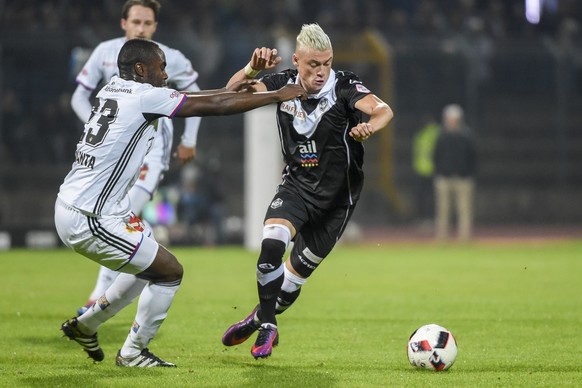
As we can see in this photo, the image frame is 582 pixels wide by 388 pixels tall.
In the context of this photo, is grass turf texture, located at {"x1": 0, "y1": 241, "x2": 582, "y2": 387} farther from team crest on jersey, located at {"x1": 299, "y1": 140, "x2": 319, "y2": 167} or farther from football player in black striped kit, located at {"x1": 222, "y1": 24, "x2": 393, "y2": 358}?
team crest on jersey, located at {"x1": 299, "y1": 140, "x2": 319, "y2": 167}

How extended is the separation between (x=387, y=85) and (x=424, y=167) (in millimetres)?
2060

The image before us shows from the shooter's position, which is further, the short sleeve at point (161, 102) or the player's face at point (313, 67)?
the player's face at point (313, 67)

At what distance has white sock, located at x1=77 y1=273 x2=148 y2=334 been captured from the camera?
24.3 ft

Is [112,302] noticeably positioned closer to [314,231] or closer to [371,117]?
[314,231]

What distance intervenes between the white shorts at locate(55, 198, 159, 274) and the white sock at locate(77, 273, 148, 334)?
0.28 m

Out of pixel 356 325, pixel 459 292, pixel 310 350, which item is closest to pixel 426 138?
pixel 459 292

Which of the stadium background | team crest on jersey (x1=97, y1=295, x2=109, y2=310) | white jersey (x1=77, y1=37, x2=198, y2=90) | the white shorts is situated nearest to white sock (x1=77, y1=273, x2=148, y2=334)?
team crest on jersey (x1=97, y1=295, x2=109, y2=310)

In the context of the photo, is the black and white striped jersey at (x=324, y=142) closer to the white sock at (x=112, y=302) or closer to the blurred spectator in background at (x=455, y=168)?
the white sock at (x=112, y=302)

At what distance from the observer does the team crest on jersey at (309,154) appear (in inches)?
315

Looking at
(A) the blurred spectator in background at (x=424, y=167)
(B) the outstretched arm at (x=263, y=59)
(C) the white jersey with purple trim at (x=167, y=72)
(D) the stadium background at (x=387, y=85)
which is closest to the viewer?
(B) the outstretched arm at (x=263, y=59)

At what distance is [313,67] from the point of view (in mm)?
7812

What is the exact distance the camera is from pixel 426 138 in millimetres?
23719

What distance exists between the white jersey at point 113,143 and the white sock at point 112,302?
1.95 ft

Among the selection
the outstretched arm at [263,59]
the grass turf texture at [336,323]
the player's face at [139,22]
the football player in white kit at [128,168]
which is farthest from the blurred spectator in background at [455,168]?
the football player in white kit at [128,168]
